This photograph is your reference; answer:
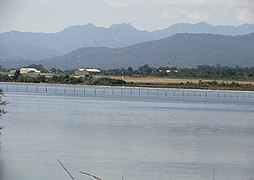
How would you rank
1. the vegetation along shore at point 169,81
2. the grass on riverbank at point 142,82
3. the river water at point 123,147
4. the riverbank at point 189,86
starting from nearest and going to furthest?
the river water at point 123,147 → the riverbank at point 189,86 → the grass on riverbank at point 142,82 → the vegetation along shore at point 169,81

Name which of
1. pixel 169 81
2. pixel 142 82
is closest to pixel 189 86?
pixel 169 81

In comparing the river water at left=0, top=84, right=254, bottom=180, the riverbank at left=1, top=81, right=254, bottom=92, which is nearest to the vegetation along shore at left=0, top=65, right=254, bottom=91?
the riverbank at left=1, top=81, right=254, bottom=92

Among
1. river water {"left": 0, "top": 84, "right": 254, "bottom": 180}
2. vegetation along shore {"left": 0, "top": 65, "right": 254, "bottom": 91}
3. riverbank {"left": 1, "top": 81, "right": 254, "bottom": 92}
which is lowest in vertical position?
river water {"left": 0, "top": 84, "right": 254, "bottom": 180}

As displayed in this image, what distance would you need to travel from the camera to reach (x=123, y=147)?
71.6 ft

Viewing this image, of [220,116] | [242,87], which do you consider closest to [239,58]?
[242,87]

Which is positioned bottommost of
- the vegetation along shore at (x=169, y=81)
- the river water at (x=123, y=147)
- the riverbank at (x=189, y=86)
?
the river water at (x=123, y=147)

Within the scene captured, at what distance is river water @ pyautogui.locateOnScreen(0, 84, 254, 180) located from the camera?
55.5 ft

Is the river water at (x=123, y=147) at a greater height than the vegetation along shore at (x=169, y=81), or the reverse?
the vegetation along shore at (x=169, y=81)

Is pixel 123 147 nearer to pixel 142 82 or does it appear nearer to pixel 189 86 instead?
pixel 189 86

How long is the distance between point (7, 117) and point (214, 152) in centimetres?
1328

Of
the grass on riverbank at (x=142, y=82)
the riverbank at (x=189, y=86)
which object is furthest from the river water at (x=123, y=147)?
the grass on riverbank at (x=142, y=82)

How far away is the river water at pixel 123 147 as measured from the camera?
16906mm

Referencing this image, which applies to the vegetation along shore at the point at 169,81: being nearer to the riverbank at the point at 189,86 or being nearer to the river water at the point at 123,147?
the riverbank at the point at 189,86

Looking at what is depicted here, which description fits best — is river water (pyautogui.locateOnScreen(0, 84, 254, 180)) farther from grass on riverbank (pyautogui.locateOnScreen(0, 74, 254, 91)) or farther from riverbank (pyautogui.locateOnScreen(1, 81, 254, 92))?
grass on riverbank (pyautogui.locateOnScreen(0, 74, 254, 91))
